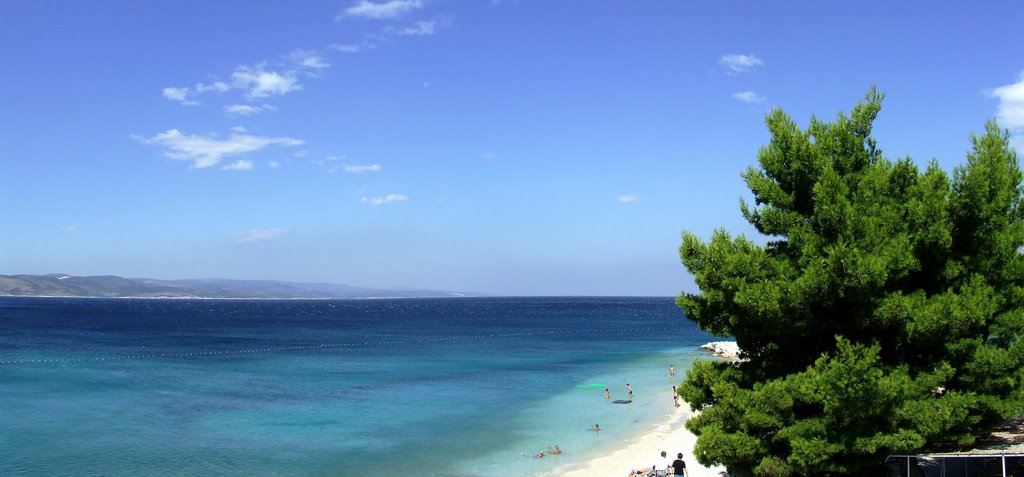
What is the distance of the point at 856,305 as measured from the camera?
43.9 ft

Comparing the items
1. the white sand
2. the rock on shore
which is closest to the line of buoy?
the rock on shore

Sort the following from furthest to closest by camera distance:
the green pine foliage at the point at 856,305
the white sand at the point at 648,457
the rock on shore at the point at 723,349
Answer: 1. the rock on shore at the point at 723,349
2. the white sand at the point at 648,457
3. the green pine foliage at the point at 856,305

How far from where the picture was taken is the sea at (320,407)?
90.2ft

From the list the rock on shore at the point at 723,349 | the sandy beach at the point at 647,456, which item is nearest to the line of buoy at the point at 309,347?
the rock on shore at the point at 723,349

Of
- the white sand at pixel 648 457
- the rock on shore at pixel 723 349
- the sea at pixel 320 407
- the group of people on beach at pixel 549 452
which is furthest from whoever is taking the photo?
the rock on shore at pixel 723 349

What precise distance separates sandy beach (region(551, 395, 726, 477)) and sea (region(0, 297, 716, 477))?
1.67 ft

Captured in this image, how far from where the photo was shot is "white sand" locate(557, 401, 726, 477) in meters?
25.3

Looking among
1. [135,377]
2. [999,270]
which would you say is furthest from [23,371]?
[999,270]

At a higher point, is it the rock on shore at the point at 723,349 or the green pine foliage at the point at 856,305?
the green pine foliage at the point at 856,305

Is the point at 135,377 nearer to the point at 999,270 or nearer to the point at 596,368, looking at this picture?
the point at 596,368

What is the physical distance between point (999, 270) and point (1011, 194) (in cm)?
160

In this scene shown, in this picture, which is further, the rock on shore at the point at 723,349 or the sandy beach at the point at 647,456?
the rock on shore at the point at 723,349

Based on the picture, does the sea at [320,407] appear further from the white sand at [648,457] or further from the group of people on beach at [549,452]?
the white sand at [648,457]

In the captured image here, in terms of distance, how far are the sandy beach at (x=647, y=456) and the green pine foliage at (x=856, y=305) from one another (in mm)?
8429
